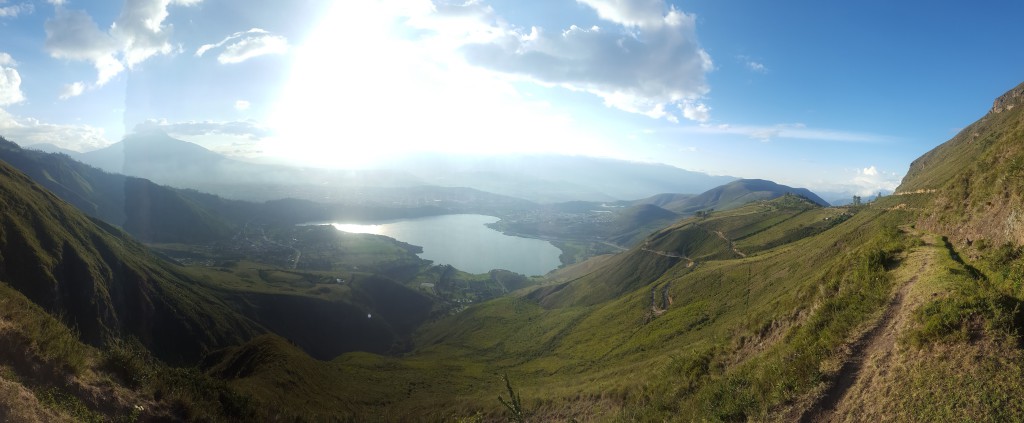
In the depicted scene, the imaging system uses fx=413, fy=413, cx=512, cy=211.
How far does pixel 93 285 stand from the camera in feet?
233

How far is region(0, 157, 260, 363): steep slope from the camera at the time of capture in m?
62.5

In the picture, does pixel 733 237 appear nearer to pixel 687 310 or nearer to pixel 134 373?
pixel 687 310

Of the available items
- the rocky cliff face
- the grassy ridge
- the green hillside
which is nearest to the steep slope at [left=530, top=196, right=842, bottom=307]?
the green hillside

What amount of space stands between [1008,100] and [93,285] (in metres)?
216

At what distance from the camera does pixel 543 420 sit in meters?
29.8

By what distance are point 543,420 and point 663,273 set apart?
265ft

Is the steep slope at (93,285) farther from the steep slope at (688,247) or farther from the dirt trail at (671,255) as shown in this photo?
the dirt trail at (671,255)

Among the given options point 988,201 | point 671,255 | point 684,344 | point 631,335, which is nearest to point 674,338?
point 684,344

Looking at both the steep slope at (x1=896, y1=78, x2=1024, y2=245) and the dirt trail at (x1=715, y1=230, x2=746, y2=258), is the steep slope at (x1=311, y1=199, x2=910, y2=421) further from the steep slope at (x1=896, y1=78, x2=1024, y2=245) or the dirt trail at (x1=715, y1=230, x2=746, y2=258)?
the steep slope at (x1=896, y1=78, x2=1024, y2=245)

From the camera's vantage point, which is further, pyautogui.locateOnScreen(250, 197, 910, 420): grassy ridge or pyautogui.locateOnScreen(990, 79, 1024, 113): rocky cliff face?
pyautogui.locateOnScreen(990, 79, 1024, 113): rocky cliff face

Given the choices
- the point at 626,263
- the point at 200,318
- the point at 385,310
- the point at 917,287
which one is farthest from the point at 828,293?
the point at 385,310

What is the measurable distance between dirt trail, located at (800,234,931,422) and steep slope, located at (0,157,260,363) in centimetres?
8454

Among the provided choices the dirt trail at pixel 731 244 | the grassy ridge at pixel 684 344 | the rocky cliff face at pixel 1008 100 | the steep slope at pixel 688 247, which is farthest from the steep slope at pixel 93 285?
the rocky cliff face at pixel 1008 100

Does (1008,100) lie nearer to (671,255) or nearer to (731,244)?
(731,244)
